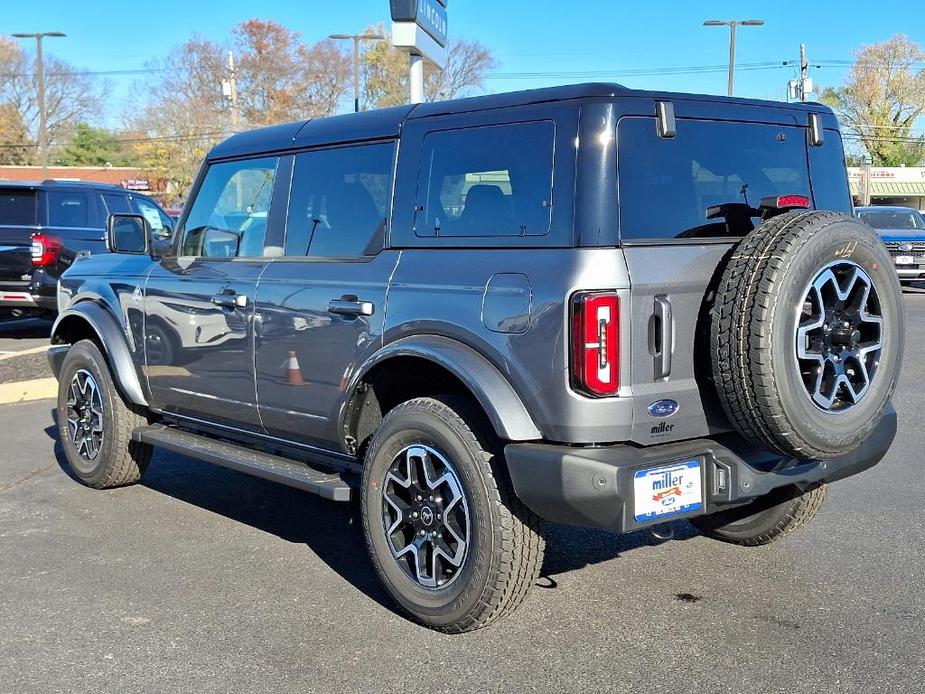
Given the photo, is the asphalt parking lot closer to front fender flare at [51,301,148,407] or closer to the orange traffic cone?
front fender flare at [51,301,148,407]

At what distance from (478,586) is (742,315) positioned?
4.49 feet

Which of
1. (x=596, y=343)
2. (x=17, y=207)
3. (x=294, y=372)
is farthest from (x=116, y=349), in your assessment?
(x=17, y=207)

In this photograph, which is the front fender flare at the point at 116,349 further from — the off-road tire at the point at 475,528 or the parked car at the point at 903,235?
the parked car at the point at 903,235

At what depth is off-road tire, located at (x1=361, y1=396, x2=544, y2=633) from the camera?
369 cm

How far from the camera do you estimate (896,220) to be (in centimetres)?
2052

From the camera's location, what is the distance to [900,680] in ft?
11.3

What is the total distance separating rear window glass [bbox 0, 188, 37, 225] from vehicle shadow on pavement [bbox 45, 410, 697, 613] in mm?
6571

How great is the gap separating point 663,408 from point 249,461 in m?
2.17

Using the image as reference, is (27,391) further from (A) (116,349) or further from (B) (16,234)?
(B) (16,234)

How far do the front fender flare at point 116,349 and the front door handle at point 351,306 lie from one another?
1935 mm

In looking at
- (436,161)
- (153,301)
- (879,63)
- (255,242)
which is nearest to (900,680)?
(436,161)

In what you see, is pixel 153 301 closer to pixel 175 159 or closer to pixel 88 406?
pixel 88 406

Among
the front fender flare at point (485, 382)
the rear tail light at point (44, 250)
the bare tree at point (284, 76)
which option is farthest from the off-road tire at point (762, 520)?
the bare tree at point (284, 76)

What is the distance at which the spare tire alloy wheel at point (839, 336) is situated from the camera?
357 cm
